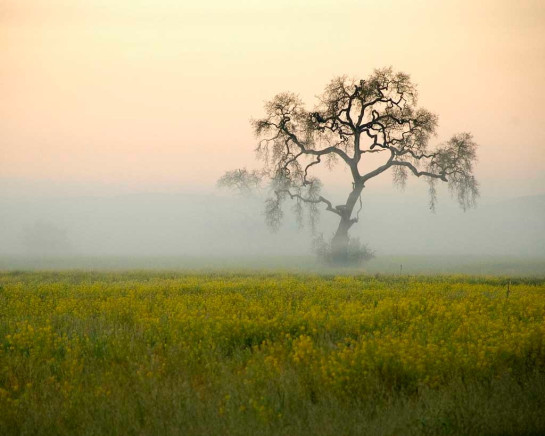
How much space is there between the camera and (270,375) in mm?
7137

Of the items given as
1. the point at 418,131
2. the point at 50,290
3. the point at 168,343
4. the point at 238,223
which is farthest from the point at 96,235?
the point at 168,343

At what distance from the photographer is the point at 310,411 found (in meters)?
6.00

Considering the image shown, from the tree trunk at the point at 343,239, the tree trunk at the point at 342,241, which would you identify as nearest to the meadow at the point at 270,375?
the tree trunk at the point at 343,239

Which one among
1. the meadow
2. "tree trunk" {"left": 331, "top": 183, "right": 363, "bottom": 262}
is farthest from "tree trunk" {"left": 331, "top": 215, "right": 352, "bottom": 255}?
the meadow

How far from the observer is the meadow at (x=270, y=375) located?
230 inches

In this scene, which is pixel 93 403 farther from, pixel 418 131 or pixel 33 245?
pixel 33 245

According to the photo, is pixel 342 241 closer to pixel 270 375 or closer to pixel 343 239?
pixel 343 239

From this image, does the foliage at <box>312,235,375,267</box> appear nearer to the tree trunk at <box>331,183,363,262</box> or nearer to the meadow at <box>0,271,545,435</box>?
the tree trunk at <box>331,183,363,262</box>

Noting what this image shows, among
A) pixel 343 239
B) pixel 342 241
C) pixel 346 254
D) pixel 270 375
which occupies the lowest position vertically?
pixel 270 375

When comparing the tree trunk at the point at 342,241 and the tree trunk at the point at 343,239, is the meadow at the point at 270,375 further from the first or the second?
the tree trunk at the point at 342,241

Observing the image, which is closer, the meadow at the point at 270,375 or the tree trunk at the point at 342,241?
the meadow at the point at 270,375

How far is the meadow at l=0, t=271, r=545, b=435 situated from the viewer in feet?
19.2

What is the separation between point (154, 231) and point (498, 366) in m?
151

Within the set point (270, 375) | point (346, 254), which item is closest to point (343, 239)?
point (346, 254)
